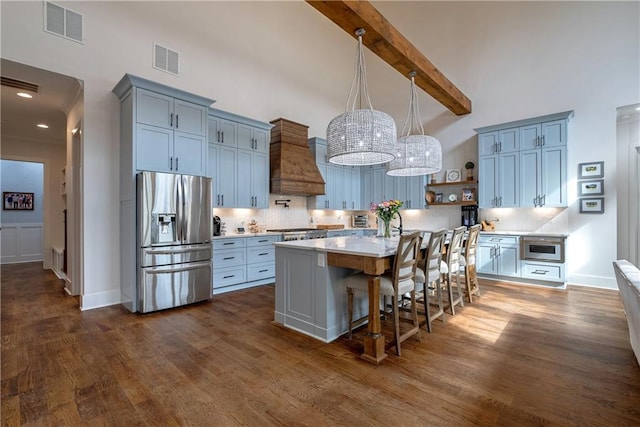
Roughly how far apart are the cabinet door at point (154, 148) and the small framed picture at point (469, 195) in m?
5.54

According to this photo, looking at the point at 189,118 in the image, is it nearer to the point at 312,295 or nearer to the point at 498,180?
the point at 312,295

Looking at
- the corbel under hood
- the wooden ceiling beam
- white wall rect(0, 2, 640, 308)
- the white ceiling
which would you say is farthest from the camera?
the corbel under hood

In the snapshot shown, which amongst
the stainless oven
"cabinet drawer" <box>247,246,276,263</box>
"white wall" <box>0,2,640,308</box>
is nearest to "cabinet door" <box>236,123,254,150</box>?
"white wall" <box>0,2,640,308</box>

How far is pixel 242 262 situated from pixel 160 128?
2348mm

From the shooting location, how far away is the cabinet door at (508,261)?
5.23 m

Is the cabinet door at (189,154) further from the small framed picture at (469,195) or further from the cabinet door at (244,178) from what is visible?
the small framed picture at (469,195)

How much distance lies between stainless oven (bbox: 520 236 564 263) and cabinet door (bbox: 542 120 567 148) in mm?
1635

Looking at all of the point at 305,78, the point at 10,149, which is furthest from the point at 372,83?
the point at 10,149

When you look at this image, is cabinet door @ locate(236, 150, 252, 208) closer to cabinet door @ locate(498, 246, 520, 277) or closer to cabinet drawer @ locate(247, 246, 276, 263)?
cabinet drawer @ locate(247, 246, 276, 263)

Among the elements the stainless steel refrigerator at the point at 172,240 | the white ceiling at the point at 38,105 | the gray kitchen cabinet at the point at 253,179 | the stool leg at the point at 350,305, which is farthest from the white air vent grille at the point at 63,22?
the stool leg at the point at 350,305

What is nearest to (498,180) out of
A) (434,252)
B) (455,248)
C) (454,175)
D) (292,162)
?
(454,175)

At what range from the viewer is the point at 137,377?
227cm

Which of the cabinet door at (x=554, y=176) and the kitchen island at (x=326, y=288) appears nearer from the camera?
the kitchen island at (x=326, y=288)

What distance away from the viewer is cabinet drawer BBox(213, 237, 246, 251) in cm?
461
